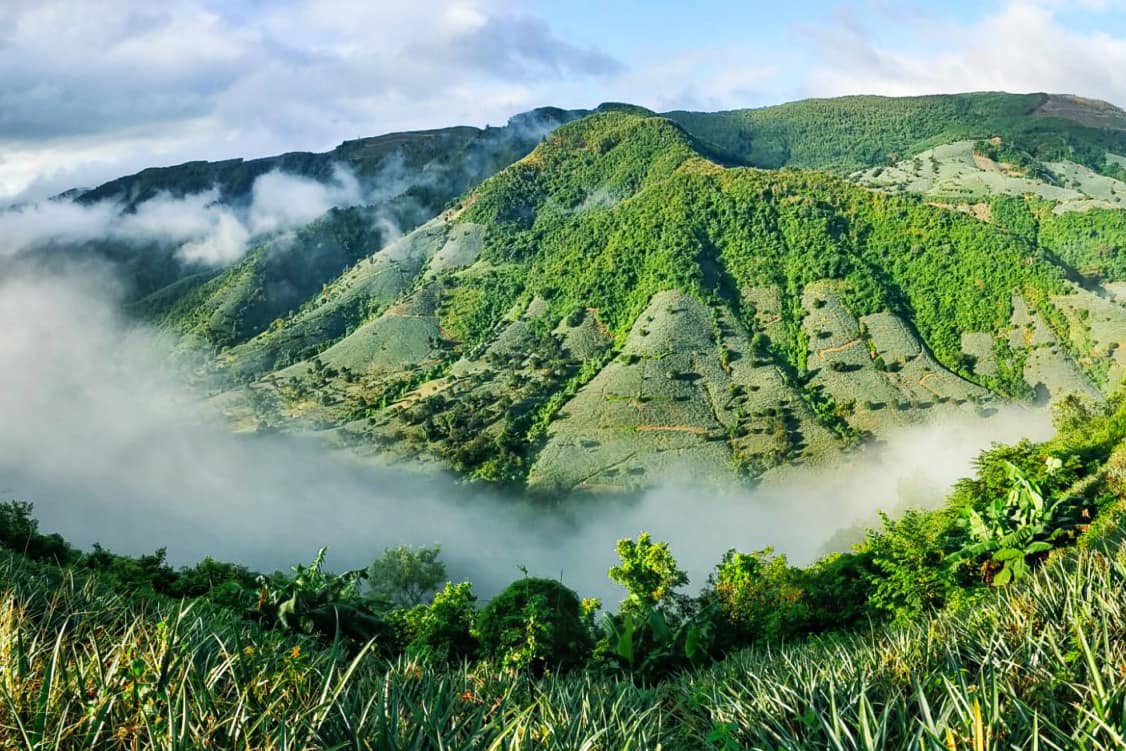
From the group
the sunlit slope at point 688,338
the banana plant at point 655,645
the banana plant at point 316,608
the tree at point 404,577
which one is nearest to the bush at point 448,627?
the banana plant at point 316,608

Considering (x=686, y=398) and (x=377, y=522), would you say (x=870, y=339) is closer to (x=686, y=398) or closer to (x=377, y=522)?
(x=686, y=398)

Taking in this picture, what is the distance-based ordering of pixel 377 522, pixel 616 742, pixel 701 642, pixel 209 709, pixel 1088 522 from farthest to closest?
pixel 377 522 → pixel 701 642 → pixel 1088 522 → pixel 616 742 → pixel 209 709

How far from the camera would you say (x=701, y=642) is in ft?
70.2

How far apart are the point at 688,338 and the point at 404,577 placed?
164 ft

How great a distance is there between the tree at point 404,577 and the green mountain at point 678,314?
24.6 m

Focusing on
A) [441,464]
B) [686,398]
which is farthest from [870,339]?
[441,464]

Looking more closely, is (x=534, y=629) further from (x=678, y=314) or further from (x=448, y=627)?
(x=678, y=314)

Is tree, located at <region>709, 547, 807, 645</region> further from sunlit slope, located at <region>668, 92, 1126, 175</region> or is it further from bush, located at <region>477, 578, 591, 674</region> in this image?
sunlit slope, located at <region>668, 92, 1126, 175</region>

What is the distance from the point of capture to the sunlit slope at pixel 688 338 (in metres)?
74.4

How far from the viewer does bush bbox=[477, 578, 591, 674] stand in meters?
21.8

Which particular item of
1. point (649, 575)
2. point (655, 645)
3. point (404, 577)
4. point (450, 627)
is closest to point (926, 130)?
point (404, 577)

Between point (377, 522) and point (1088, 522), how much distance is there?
2288 inches

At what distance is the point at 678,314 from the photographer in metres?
90.9

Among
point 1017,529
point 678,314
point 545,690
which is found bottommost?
point 1017,529
